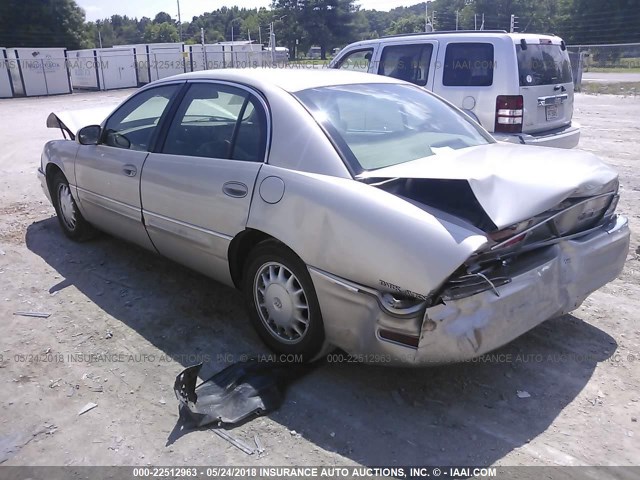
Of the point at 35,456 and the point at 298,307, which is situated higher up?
the point at 298,307

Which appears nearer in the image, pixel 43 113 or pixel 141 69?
pixel 43 113

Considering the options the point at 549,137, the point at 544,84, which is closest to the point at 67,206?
the point at 549,137

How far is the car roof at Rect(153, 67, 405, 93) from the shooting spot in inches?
142

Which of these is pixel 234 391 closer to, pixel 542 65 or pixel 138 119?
pixel 138 119

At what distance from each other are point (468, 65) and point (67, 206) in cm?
521

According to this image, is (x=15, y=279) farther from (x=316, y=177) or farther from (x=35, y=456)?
(x=316, y=177)

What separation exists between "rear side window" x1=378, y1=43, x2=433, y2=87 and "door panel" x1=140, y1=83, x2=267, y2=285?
448 cm

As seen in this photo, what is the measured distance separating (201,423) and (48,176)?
3.98 meters

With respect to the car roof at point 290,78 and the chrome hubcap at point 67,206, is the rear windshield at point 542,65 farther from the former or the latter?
the chrome hubcap at point 67,206

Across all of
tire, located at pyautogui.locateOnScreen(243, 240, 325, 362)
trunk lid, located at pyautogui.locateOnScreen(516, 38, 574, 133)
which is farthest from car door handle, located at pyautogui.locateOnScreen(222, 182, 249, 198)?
trunk lid, located at pyautogui.locateOnScreen(516, 38, 574, 133)

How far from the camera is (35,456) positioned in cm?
272

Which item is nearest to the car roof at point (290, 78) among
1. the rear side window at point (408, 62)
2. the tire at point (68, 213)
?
the tire at point (68, 213)

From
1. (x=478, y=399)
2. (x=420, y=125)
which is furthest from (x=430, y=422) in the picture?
(x=420, y=125)

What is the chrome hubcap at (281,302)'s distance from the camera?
320cm
